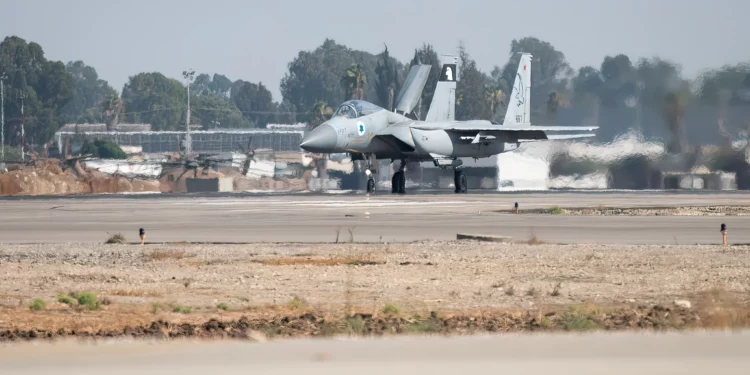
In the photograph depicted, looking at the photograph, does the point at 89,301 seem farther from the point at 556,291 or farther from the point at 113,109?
the point at 113,109

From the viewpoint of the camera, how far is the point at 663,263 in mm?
16969

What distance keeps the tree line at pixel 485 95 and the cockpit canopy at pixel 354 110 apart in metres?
10.4

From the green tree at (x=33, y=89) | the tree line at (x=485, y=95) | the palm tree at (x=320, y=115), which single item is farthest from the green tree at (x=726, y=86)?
the green tree at (x=33, y=89)

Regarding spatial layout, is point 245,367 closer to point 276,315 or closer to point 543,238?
point 276,315

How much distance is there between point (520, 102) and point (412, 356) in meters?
49.0

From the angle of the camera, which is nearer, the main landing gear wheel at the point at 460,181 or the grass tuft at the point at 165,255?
the grass tuft at the point at 165,255

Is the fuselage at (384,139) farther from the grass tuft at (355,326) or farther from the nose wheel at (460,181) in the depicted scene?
the grass tuft at (355,326)

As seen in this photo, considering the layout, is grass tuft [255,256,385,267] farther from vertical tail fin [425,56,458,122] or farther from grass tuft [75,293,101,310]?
vertical tail fin [425,56,458,122]

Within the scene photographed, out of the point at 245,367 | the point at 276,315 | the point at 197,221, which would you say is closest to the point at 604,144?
the point at 197,221

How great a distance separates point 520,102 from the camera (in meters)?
57.1

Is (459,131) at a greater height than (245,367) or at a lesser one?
greater

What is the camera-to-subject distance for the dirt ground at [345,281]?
11906 mm

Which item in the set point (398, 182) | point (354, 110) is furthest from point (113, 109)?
point (354, 110)

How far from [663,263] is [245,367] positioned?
10.2m
